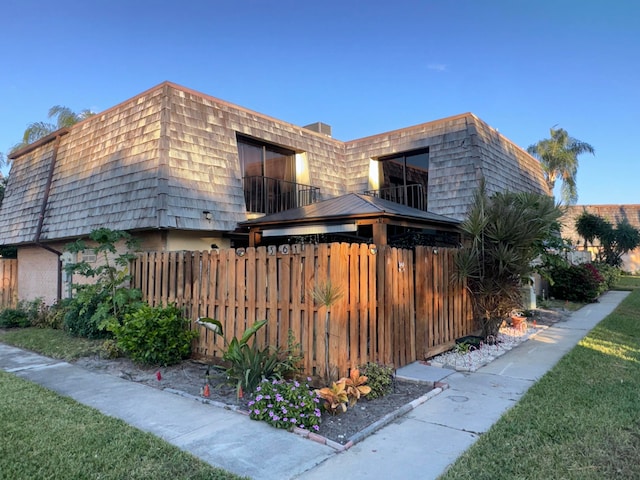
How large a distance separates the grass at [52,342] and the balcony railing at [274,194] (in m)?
4.91

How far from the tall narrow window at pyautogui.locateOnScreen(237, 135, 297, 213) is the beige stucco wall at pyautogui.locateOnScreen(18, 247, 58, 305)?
21.1ft

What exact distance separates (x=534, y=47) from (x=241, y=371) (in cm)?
1311

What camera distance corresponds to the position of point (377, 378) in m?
5.05

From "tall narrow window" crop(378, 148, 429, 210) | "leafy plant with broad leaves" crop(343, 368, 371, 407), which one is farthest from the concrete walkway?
"tall narrow window" crop(378, 148, 429, 210)

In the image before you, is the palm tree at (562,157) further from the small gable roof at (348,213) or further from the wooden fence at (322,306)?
the wooden fence at (322,306)

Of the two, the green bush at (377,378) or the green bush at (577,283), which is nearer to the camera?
the green bush at (377,378)

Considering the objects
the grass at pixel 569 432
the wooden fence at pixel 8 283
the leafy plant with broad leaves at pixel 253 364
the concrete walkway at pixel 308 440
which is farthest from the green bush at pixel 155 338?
the wooden fence at pixel 8 283

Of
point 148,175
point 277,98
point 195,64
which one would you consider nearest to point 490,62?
point 277,98

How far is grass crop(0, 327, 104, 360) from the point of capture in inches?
293

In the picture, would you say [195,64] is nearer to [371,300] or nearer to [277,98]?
[277,98]

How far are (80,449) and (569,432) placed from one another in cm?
436

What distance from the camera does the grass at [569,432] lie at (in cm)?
310

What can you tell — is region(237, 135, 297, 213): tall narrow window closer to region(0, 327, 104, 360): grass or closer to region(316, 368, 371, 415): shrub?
region(0, 327, 104, 360): grass

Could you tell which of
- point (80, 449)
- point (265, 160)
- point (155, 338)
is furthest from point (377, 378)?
point (265, 160)
